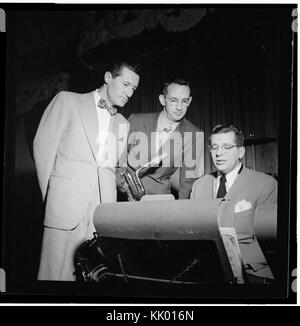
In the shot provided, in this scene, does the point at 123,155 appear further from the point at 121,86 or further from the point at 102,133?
the point at 121,86

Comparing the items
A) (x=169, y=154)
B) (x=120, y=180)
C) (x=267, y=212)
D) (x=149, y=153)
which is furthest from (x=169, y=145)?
(x=267, y=212)

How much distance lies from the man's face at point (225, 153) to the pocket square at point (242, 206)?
28cm

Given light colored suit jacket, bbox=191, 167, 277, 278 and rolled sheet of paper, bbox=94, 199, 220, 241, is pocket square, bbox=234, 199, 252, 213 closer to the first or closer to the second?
light colored suit jacket, bbox=191, 167, 277, 278

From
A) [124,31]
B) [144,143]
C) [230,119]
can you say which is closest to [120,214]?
[144,143]

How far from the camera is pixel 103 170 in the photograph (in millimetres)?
5008

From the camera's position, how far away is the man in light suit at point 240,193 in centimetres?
476

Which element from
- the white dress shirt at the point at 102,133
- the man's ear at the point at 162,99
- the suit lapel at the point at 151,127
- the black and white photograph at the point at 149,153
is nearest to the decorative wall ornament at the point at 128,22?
the black and white photograph at the point at 149,153

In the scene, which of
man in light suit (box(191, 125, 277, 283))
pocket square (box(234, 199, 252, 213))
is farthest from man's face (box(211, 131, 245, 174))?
pocket square (box(234, 199, 252, 213))

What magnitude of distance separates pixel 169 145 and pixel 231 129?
510mm

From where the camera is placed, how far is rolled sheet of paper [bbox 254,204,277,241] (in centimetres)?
478

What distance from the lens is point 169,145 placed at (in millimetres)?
4984

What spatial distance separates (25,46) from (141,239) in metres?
1.85

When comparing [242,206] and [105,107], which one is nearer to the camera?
[242,206]
